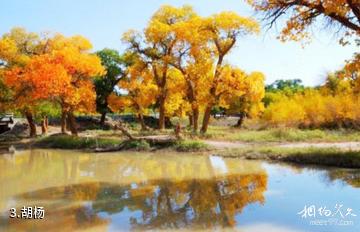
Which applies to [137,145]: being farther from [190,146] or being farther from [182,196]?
[182,196]

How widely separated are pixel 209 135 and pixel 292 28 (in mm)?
12518

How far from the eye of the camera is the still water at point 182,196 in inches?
364

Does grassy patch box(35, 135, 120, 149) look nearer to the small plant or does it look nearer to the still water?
the small plant

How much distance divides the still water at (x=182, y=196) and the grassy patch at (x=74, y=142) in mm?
5317

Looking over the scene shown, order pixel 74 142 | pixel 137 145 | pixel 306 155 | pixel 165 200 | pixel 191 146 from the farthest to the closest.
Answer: pixel 74 142 < pixel 137 145 < pixel 191 146 < pixel 306 155 < pixel 165 200

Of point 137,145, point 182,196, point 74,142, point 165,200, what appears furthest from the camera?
point 74,142

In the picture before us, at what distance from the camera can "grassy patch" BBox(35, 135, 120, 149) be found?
24.6 m

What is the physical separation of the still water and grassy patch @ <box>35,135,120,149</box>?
5317 millimetres

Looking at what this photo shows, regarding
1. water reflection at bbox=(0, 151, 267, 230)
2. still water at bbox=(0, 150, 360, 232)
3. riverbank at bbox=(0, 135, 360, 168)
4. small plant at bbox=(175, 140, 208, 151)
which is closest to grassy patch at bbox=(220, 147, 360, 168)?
riverbank at bbox=(0, 135, 360, 168)

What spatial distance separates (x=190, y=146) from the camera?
2169 cm

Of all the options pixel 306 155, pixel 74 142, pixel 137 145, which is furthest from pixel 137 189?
pixel 74 142

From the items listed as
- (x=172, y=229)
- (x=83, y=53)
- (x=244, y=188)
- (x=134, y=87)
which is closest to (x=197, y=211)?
(x=172, y=229)

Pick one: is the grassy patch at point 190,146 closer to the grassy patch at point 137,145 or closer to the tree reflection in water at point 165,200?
the grassy patch at point 137,145

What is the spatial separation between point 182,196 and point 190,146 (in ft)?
32.1
